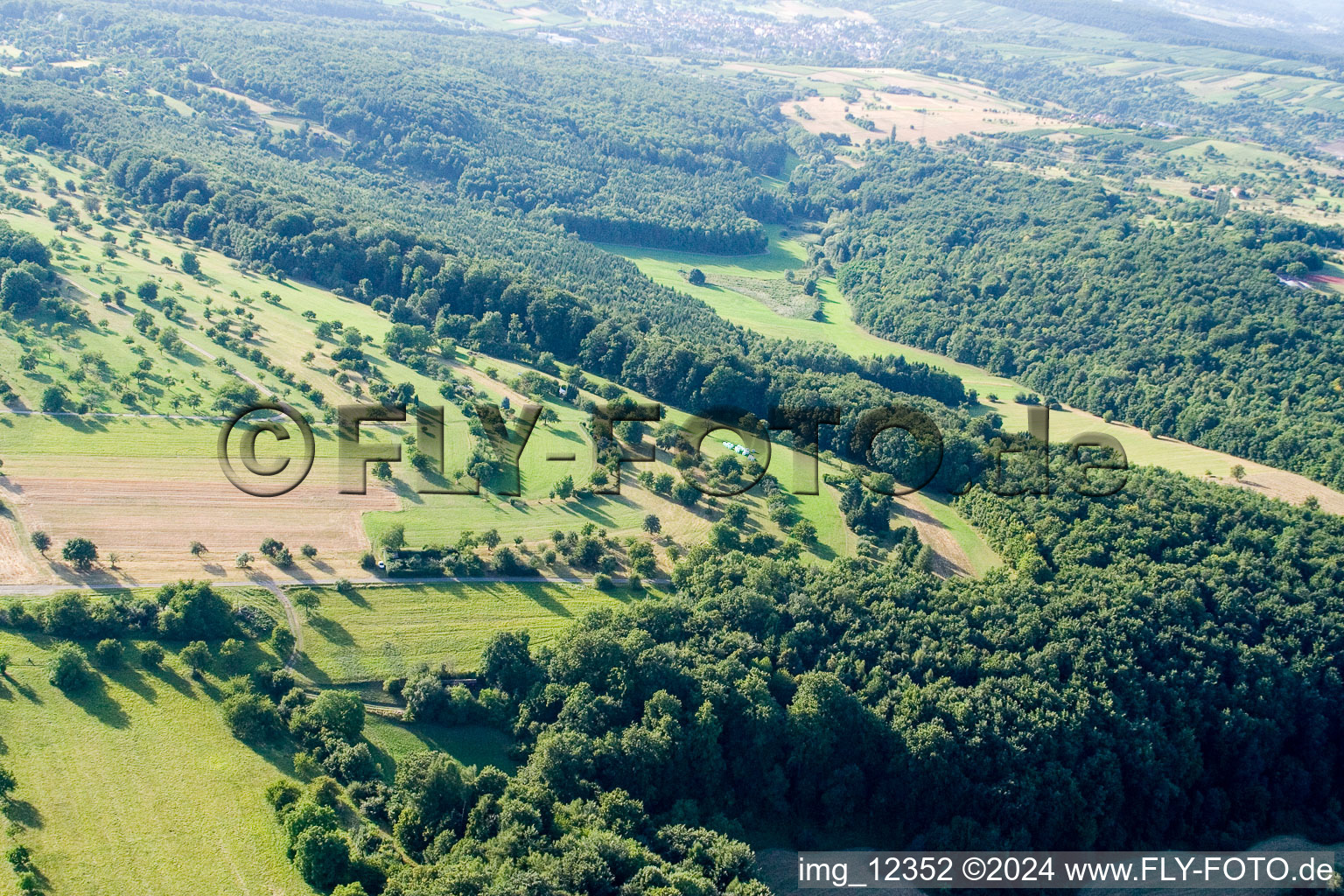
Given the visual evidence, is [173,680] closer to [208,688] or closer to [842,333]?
[208,688]

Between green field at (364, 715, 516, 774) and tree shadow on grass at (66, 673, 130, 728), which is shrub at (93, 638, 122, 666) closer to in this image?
tree shadow on grass at (66, 673, 130, 728)

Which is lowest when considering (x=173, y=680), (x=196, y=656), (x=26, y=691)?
(x=173, y=680)

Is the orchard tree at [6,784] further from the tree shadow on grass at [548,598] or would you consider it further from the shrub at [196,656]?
the tree shadow on grass at [548,598]

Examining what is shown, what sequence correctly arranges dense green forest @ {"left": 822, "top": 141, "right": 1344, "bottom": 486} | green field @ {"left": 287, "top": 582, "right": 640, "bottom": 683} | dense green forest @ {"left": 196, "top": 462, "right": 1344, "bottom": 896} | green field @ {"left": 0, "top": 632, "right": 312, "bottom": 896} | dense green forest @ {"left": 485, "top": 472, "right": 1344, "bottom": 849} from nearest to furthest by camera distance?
green field @ {"left": 0, "top": 632, "right": 312, "bottom": 896}
dense green forest @ {"left": 196, "top": 462, "right": 1344, "bottom": 896}
dense green forest @ {"left": 485, "top": 472, "right": 1344, "bottom": 849}
green field @ {"left": 287, "top": 582, "right": 640, "bottom": 683}
dense green forest @ {"left": 822, "top": 141, "right": 1344, "bottom": 486}

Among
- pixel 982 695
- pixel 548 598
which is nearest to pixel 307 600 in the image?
pixel 548 598

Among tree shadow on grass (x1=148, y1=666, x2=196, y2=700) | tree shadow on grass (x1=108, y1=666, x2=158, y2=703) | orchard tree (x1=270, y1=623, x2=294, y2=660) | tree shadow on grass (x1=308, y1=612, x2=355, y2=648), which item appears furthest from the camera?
tree shadow on grass (x1=308, y1=612, x2=355, y2=648)

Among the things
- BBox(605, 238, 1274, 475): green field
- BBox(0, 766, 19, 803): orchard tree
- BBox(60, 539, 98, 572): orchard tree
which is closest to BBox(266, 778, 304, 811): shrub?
BBox(0, 766, 19, 803): orchard tree

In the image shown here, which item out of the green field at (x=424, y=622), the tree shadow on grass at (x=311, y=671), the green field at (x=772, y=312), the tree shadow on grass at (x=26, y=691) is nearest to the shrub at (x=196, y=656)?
the tree shadow on grass at (x=311, y=671)

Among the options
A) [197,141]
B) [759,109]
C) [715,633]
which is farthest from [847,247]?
[715,633]
